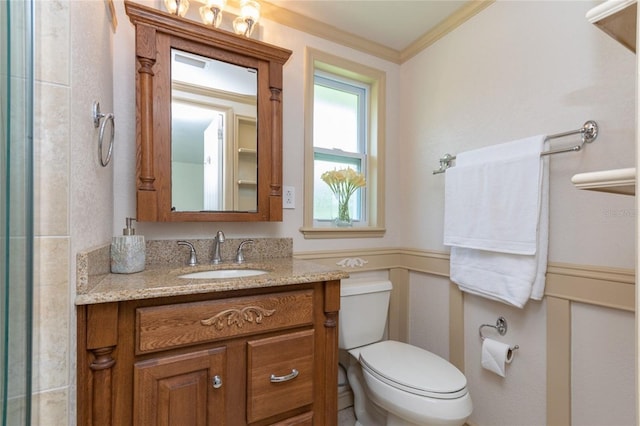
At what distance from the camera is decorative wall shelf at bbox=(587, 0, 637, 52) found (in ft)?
1.82

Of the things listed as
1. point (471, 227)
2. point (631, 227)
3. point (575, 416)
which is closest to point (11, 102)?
point (471, 227)

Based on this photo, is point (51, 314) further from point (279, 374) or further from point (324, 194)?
point (324, 194)

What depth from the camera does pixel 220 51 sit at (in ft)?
4.69

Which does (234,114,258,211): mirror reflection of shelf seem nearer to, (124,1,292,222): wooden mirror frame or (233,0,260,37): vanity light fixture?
(124,1,292,222): wooden mirror frame

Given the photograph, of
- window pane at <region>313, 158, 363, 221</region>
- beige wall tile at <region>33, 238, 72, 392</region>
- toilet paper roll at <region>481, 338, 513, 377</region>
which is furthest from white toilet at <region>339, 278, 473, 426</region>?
beige wall tile at <region>33, 238, 72, 392</region>

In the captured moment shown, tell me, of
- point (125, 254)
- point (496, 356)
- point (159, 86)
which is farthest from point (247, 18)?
point (496, 356)

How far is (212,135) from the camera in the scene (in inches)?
56.7

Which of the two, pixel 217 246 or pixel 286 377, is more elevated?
pixel 217 246

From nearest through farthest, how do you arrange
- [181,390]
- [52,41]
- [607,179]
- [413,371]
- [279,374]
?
[607,179] < [52,41] < [181,390] < [279,374] < [413,371]

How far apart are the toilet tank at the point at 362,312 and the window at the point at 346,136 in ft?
1.20

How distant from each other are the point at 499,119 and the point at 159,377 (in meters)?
1.77

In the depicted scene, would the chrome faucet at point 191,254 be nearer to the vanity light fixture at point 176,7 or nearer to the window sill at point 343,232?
the window sill at point 343,232

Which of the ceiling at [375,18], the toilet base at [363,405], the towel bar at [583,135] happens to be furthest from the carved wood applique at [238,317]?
the ceiling at [375,18]

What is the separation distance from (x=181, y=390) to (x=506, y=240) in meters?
1.39
